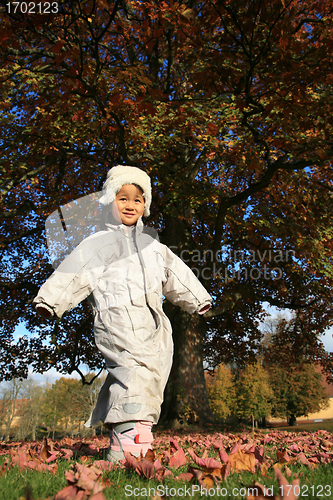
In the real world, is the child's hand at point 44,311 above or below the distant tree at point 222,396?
above

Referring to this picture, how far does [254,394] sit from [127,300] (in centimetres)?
4269

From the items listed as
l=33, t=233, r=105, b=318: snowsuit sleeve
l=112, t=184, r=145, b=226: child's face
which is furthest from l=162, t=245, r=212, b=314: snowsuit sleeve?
l=33, t=233, r=105, b=318: snowsuit sleeve

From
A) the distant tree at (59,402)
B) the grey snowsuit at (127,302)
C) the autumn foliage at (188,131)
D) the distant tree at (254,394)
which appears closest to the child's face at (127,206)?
the grey snowsuit at (127,302)

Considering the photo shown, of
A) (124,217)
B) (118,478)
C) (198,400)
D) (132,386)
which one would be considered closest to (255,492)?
(118,478)

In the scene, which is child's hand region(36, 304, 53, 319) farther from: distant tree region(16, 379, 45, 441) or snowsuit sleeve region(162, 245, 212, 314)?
distant tree region(16, 379, 45, 441)

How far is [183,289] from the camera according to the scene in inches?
140

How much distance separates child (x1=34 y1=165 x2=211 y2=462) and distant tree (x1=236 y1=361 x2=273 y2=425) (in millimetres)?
39593

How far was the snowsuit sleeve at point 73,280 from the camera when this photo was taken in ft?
9.73

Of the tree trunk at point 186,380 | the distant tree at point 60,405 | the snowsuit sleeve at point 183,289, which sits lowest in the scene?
the distant tree at point 60,405

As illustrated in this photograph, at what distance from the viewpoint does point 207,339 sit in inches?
711

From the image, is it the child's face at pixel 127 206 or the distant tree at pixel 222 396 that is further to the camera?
the distant tree at pixel 222 396

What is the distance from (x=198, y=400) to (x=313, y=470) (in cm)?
814

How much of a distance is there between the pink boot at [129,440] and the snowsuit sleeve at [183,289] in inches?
46.8

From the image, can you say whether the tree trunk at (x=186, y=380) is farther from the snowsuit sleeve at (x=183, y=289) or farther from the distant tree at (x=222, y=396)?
the distant tree at (x=222, y=396)
